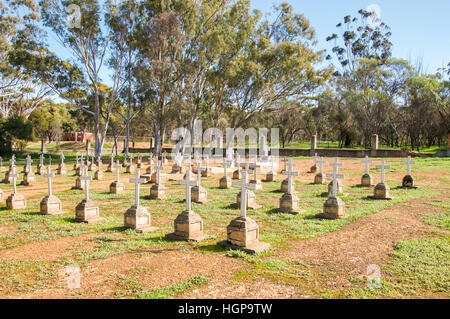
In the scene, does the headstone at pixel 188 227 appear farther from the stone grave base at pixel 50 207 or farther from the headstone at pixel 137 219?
the stone grave base at pixel 50 207

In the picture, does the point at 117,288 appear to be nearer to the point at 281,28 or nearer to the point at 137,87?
the point at 137,87

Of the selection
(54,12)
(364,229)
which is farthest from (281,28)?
(364,229)

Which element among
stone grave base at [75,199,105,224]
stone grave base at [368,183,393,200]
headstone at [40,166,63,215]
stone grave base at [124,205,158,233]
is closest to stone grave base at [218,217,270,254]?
stone grave base at [124,205,158,233]

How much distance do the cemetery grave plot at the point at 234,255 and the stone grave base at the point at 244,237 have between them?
0.71ft

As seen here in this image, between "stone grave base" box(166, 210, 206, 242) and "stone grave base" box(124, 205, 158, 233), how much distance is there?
37.5 inches

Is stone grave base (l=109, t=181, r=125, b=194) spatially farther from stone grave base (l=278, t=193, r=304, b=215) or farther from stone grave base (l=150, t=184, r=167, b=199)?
stone grave base (l=278, t=193, r=304, b=215)

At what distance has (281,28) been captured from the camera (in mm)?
32750

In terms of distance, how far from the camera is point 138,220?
7523 millimetres

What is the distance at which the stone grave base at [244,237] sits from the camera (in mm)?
A: 5949

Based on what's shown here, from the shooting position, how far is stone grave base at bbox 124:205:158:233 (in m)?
7.49

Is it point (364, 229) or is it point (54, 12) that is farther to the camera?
point (54, 12)

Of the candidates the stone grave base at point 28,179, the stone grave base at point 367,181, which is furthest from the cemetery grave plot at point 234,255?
the stone grave base at point 28,179
